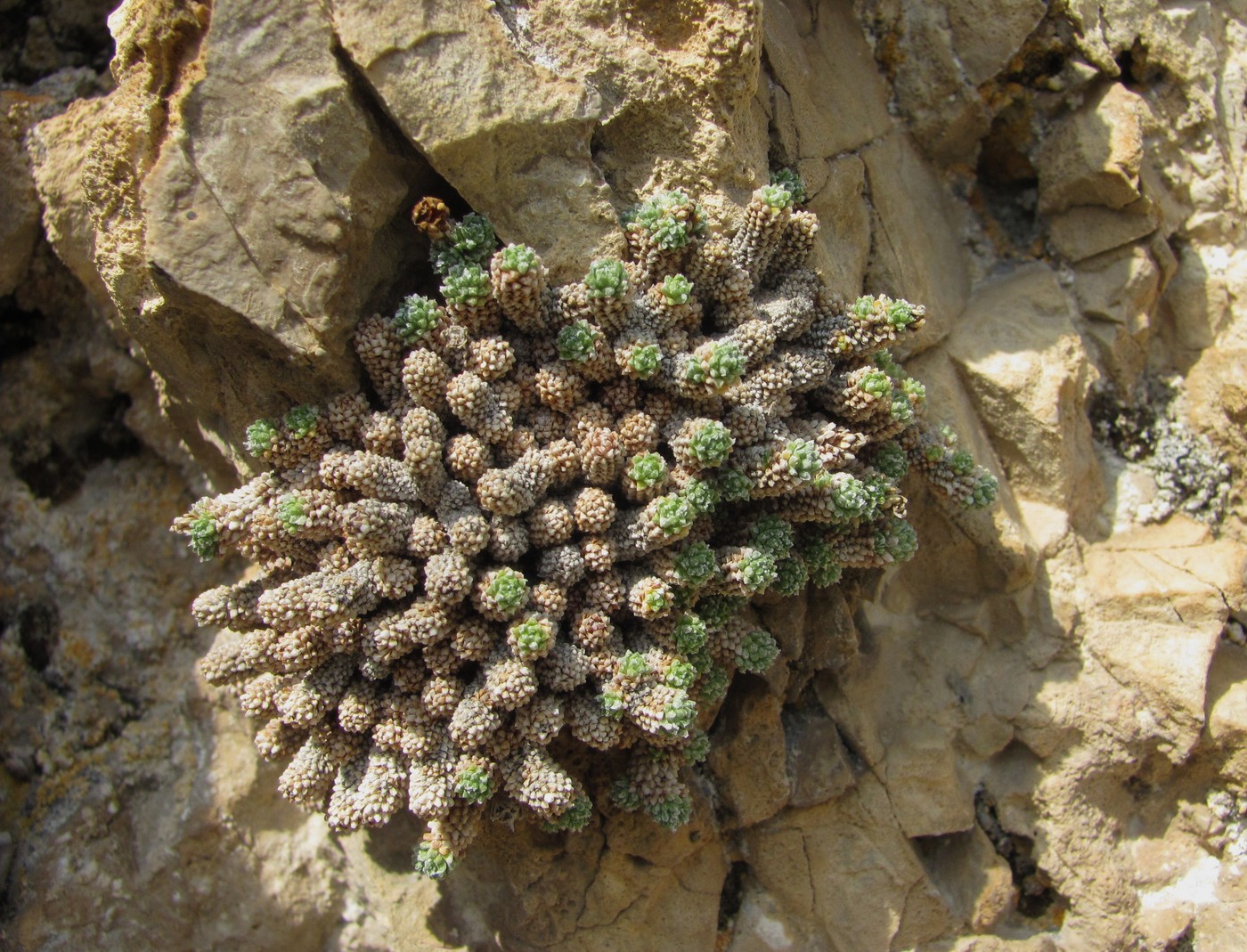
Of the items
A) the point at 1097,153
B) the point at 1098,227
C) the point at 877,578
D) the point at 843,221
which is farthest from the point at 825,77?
the point at 877,578

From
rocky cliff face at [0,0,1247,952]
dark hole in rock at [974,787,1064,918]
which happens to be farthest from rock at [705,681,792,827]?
dark hole in rock at [974,787,1064,918]

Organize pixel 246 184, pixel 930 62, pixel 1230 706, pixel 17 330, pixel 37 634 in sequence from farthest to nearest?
pixel 17 330 < pixel 37 634 < pixel 930 62 < pixel 1230 706 < pixel 246 184

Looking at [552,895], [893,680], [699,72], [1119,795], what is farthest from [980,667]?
[699,72]

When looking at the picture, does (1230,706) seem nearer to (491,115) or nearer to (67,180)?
(491,115)

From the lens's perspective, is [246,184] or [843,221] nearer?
[246,184]

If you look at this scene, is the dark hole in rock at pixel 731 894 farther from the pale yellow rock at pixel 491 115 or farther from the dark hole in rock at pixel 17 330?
the dark hole in rock at pixel 17 330

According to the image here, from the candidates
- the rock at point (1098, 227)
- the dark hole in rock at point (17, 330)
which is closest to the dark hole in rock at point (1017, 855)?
the rock at point (1098, 227)
